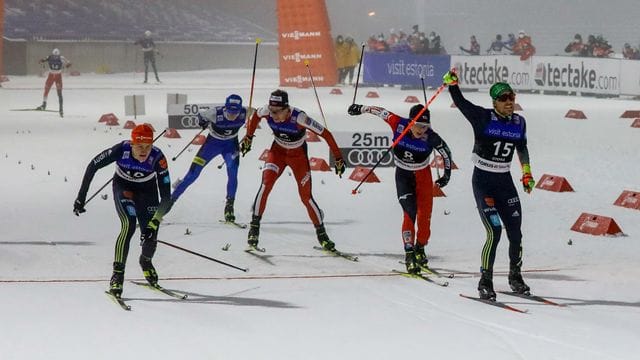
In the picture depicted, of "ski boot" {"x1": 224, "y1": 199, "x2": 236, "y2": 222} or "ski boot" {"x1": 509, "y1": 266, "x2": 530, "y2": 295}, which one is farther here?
"ski boot" {"x1": 224, "y1": 199, "x2": 236, "y2": 222}

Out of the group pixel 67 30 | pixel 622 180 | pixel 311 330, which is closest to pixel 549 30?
pixel 67 30

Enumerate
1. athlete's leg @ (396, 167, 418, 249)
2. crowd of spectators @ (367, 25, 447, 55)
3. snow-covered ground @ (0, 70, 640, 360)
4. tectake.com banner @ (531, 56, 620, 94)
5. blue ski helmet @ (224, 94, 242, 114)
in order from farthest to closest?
crowd of spectators @ (367, 25, 447, 55), tectake.com banner @ (531, 56, 620, 94), blue ski helmet @ (224, 94, 242, 114), athlete's leg @ (396, 167, 418, 249), snow-covered ground @ (0, 70, 640, 360)

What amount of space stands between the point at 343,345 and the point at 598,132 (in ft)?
60.5

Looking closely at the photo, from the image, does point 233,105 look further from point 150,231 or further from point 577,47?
point 577,47

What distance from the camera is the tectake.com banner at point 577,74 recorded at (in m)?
35.9

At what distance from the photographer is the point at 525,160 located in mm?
11047

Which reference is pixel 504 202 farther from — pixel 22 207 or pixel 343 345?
pixel 22 207

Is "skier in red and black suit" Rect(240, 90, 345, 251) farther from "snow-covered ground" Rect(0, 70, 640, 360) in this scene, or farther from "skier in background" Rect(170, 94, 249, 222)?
"skier in background" Rect(170, 94, 249, 222)

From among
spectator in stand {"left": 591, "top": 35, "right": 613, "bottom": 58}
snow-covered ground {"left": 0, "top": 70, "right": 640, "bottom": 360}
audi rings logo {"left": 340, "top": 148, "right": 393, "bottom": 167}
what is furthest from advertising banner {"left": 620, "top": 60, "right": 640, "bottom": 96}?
audi rings logo {"left": 340, "top": 148, "right": 393, "bottom": 167}

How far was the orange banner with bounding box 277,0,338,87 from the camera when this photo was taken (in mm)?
41281

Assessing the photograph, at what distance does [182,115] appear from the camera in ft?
87.1

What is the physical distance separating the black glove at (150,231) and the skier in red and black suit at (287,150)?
2669mm

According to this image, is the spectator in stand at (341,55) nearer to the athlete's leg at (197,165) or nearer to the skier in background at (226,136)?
the skier in background at (226,136)

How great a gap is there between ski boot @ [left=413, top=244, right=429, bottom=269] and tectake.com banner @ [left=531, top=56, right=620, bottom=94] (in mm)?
24785
